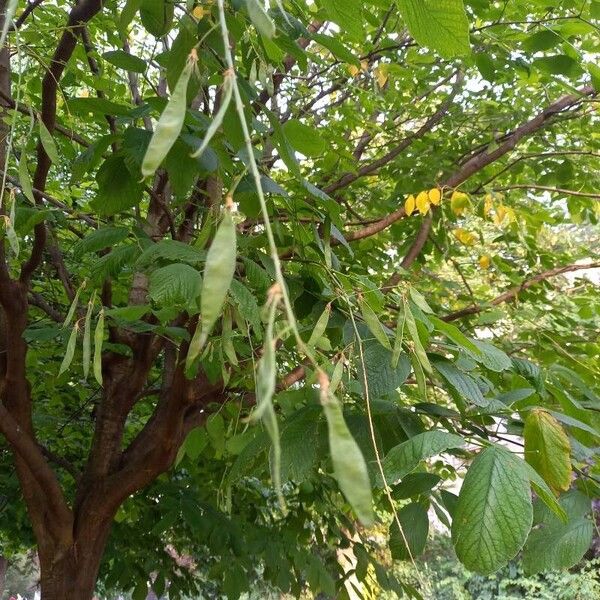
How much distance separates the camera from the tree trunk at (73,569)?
2332 mm

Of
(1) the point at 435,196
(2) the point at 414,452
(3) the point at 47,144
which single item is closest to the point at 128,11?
(3) the point at 47,144

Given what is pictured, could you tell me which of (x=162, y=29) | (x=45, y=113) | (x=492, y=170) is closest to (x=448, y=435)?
(x=162, y=29)

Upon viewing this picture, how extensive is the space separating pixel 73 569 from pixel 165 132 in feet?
7.26

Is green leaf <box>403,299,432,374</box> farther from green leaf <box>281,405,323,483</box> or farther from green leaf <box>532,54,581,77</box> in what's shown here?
green leaf <box>532,54,581,77</box>

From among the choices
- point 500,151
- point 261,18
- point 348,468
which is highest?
point 500,151

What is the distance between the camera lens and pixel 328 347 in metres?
1.25

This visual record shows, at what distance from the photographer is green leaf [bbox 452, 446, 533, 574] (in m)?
0.82

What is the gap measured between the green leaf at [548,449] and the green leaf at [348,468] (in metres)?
0.68

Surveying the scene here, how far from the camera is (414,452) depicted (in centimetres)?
89

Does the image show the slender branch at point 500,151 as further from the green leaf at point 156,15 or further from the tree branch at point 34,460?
the green leaf at point 156,15

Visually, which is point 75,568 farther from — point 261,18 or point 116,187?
point 261,18

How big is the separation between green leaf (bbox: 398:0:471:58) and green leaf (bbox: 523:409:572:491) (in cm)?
55

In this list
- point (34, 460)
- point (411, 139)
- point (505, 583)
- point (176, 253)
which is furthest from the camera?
point (505, 583)

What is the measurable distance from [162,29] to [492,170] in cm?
268
